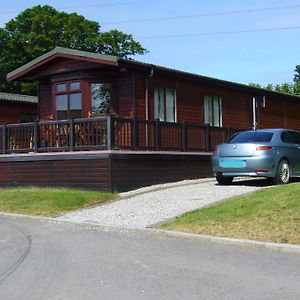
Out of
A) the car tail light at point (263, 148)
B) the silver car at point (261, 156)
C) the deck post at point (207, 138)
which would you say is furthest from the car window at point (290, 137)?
the deck post at point (207, 138)

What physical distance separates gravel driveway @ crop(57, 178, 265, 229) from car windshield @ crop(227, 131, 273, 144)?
1219 millimetres

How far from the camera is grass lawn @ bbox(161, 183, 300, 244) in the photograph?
9678 mm

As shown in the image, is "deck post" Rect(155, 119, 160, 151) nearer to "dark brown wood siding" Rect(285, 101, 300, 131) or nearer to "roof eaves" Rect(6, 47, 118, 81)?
"roof eaves" Rect(6, 47, 118, 81)

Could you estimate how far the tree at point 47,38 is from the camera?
163 ft

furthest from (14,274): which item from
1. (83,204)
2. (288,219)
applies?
(83,204)

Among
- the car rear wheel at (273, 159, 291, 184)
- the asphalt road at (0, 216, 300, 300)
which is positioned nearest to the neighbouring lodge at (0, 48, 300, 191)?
the car rear wheel at (273, 159, 291, 184)

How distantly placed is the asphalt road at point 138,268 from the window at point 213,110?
1185 centimetres

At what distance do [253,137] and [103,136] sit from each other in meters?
4.20

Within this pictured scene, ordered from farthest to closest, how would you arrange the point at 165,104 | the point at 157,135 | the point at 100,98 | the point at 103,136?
1. the point at 165,104
2. the point at 100,98
3. the point at 157,135
4. the point at 103,136

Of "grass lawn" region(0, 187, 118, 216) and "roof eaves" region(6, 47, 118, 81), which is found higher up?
"roof eaves" region(6, 47, 118, 81)

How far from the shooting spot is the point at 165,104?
2016 cm

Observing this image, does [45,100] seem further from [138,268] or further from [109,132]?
[138,268]

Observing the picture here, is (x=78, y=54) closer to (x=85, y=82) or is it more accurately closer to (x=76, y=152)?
(x=85, y=82)

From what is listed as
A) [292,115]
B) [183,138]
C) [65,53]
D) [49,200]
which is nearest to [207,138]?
[183,138]
